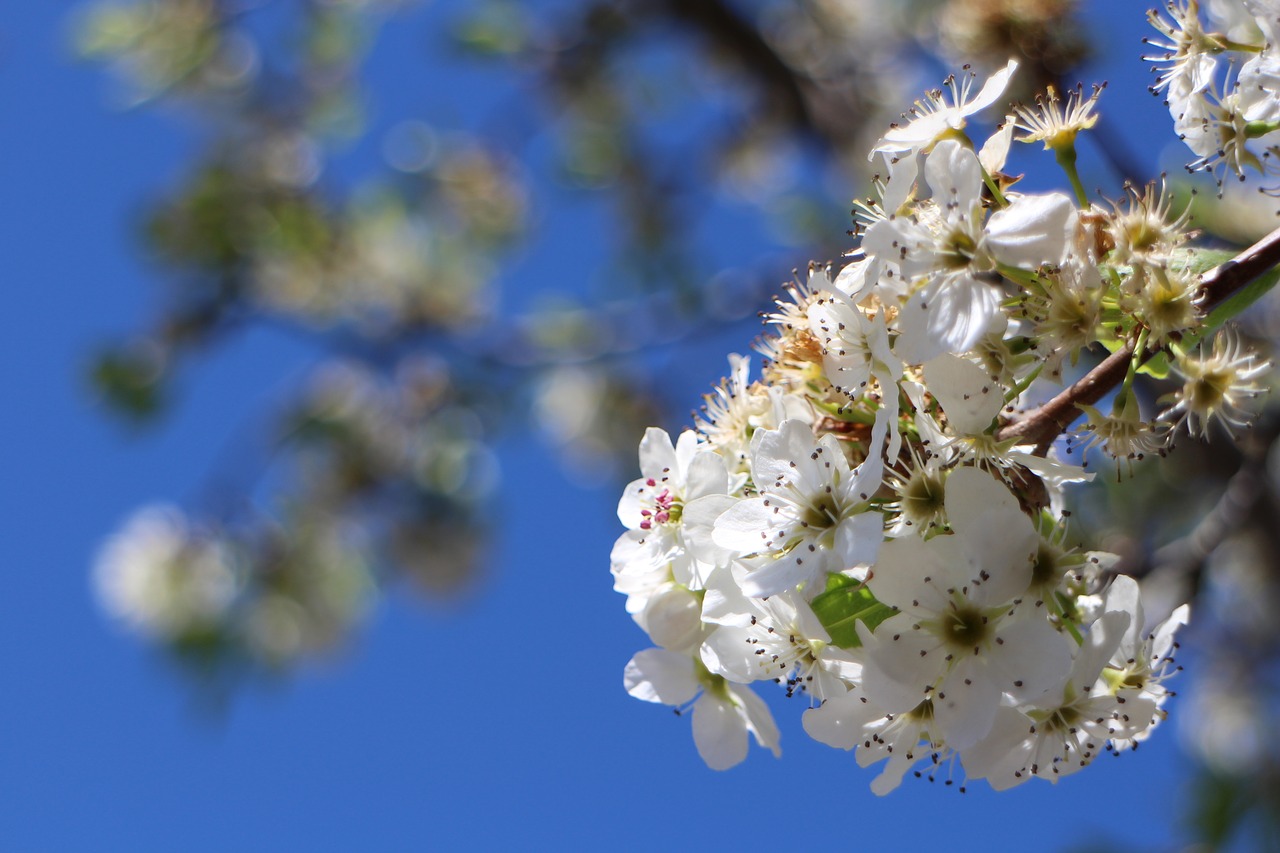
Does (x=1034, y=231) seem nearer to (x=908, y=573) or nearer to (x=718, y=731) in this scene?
(x=908, y=573)

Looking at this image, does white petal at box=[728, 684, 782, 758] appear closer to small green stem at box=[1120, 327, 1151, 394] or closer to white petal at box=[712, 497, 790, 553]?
white petal at box=[712, 497, 790, 553]

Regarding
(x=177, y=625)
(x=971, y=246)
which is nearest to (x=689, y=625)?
(x=971, y=246)

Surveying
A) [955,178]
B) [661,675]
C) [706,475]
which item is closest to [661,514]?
[706,475]

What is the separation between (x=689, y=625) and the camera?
42.1 inches

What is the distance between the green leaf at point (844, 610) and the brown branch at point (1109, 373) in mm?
180

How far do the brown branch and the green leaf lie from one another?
18 cm

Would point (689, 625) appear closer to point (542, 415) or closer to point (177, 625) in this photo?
point (177, 625)

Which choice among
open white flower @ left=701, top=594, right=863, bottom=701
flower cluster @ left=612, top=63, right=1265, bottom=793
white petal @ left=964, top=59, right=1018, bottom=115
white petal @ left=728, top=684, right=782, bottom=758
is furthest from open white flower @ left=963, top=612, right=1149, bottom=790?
white petal @ left=964, top=59, right=1018, bottom=115

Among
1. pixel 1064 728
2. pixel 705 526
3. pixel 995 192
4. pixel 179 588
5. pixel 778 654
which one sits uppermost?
pixel 179 588

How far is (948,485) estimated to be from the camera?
2.92 ft

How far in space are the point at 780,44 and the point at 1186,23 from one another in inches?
129

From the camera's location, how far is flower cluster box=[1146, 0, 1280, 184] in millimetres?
1024

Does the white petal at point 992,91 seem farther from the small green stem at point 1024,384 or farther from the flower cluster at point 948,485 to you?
the small green stem at point 1024,384

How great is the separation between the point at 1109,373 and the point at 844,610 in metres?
0.30
